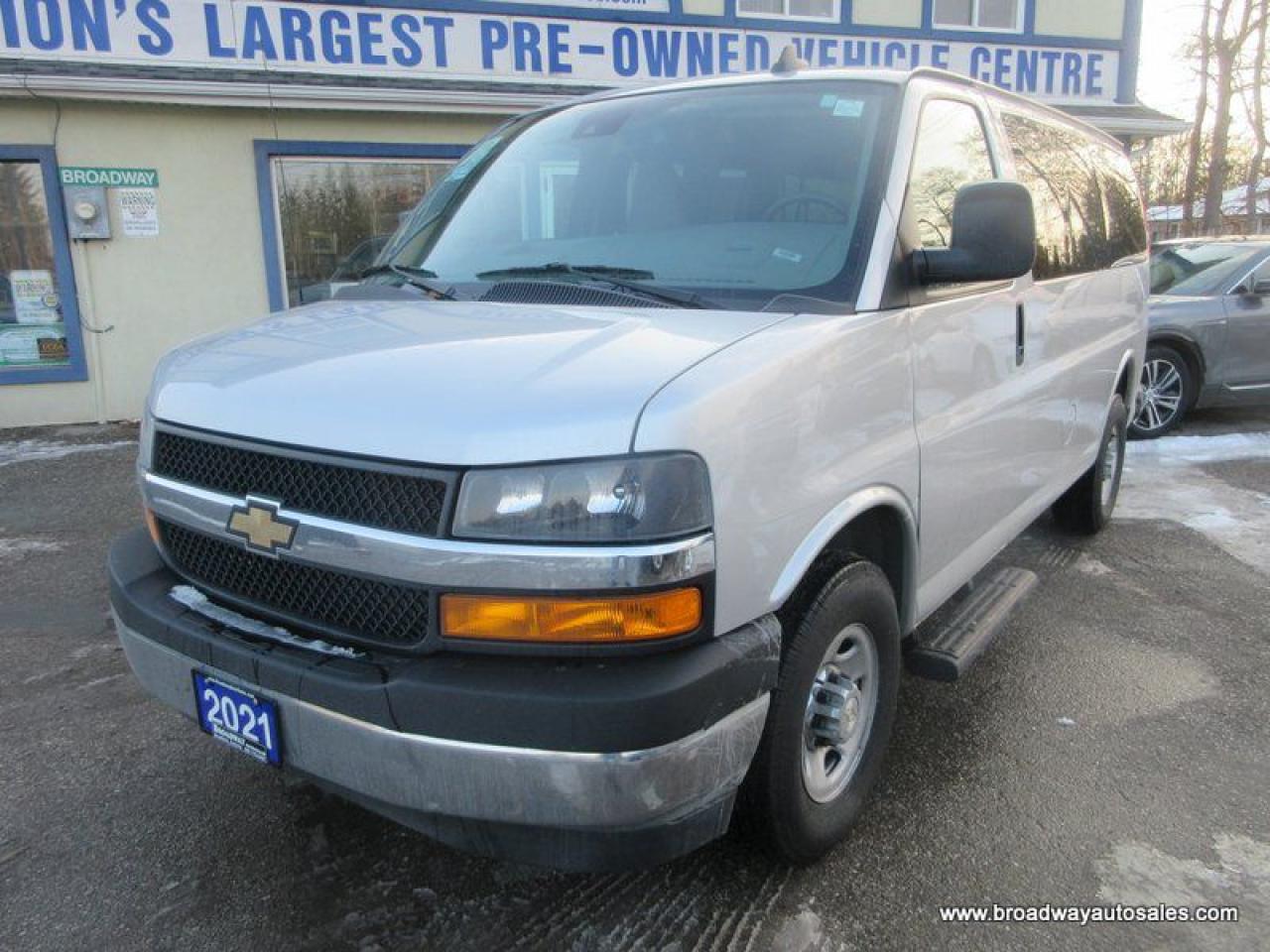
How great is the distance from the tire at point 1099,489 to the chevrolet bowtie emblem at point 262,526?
13.9 feet

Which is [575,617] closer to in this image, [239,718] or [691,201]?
[239,718]

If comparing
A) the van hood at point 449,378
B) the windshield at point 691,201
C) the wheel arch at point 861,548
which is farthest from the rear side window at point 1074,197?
the van hood at point 449,378

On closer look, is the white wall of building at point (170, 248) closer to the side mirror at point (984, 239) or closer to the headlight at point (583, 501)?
the side mirror at point (984, 239)

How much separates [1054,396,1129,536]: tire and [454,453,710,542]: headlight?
388 cm

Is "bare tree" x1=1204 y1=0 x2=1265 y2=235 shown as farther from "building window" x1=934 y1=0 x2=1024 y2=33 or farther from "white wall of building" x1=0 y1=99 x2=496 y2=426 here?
"white wall of building" x1=0 y1=99 x2=496 y2=426

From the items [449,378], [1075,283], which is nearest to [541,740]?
[449,378]

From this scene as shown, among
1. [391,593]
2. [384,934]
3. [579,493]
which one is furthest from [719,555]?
[384,934]

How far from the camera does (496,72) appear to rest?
9414 millimetres

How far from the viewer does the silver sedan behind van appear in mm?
8000

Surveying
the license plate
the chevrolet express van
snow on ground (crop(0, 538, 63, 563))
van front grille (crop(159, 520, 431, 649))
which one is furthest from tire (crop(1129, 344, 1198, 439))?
snow on ground (crop(0, 538, 63, 563))

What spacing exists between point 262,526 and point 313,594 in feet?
0.61

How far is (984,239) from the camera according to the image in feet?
8.45

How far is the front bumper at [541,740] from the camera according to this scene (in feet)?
5.88

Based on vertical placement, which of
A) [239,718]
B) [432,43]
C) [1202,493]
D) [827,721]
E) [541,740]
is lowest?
[1202,493]
